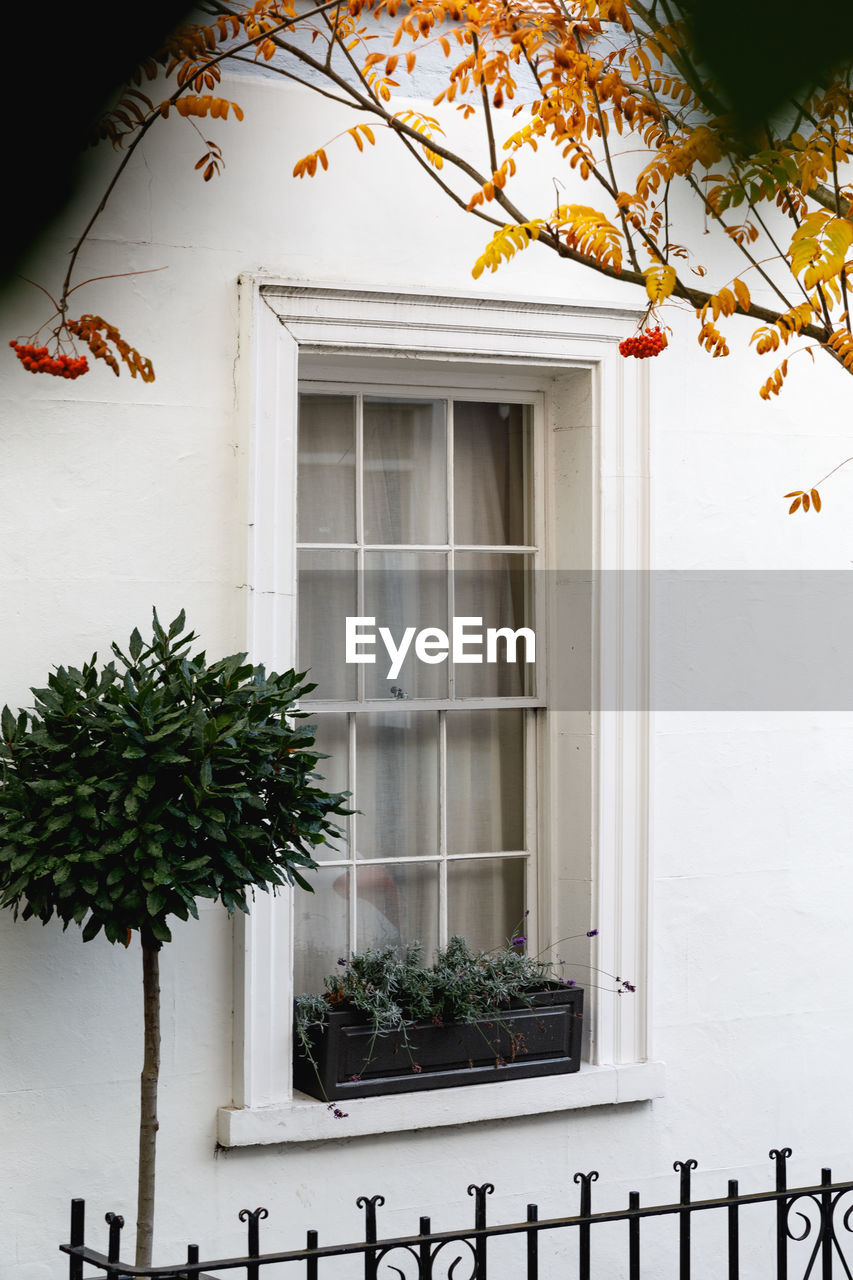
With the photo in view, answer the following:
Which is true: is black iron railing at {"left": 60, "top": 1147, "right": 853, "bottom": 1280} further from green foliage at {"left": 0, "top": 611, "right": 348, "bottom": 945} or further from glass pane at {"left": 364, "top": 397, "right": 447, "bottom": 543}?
glass pane at {"left": 364, "top": 397, "right": 447, "bottom": 543}

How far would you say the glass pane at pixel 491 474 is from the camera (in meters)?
4.00

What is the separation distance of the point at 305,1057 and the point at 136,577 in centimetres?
132

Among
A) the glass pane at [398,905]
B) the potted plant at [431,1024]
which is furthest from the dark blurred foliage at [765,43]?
the glass pane at [398,905]

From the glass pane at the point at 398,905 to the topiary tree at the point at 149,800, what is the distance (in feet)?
2.76

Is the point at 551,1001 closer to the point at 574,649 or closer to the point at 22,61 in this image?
the point at 574,649

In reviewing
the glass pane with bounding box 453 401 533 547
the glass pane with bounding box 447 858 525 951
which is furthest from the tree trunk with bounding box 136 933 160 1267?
the glass pane with bounding box 453 401 533 547

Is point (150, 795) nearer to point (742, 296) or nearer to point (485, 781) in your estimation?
point (485, 781)

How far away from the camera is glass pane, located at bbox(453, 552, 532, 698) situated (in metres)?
4.01

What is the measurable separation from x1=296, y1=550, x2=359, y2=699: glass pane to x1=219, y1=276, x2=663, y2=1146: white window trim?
0.31 metres

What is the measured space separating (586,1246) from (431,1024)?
717 millimetres

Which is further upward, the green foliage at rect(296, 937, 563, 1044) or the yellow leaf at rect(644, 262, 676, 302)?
the yellow leaf at rect(644, 262, 676, 302)

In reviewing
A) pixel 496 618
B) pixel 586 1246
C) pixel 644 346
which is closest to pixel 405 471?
pixel 496 618

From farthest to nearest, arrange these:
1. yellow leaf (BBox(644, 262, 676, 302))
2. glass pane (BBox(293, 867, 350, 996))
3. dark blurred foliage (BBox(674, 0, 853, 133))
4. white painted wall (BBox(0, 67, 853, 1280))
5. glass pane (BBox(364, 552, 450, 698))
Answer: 1. glass pane (BBox(364, 552, 450, 698))
2. glass pane (BBox(293, 867, 350, 996))
3. white painted wall (BBox(0, 67, 853, 1280))
4. yellow leaf (BBox(644, 262, 676, 302))
5. dark blurred foliage (BBox(674, 0, 853, 133))

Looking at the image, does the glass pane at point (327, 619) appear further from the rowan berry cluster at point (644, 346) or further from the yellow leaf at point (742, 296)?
the yellow leaf at point (742, 296)
